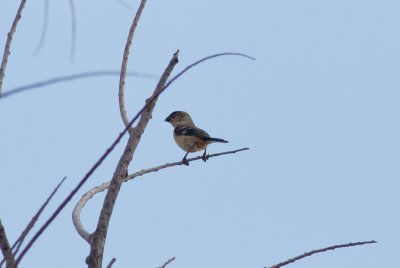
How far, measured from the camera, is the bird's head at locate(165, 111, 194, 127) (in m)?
11.0

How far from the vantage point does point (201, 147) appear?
9.21 meters

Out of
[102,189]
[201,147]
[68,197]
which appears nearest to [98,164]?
[68,197]

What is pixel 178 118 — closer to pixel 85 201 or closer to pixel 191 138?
pixel 191 138

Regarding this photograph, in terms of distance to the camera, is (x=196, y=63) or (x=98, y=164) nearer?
(x=98, y=164)

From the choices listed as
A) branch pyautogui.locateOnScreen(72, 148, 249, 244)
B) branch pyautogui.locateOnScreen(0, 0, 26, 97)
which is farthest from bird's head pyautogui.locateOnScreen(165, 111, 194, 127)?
branch pyautogui.locateOnScreen(0, 0, 26, 97)

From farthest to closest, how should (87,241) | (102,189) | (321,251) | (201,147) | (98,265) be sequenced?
(201,147) → (102,189) → (87,241) → (321,251) → (98,265)

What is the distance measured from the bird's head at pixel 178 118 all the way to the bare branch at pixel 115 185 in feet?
28.8

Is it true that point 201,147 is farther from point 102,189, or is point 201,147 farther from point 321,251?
point 321,251

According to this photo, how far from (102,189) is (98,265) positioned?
0.80 m

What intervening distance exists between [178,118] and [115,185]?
9251 millimetres

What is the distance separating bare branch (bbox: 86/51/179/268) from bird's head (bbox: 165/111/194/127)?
8767 mm

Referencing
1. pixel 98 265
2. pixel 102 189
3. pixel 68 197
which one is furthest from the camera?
pixel 102 189

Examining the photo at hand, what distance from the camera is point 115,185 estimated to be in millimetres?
1915

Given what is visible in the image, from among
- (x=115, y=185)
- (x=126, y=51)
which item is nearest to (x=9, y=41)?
(x=126, y=51)
